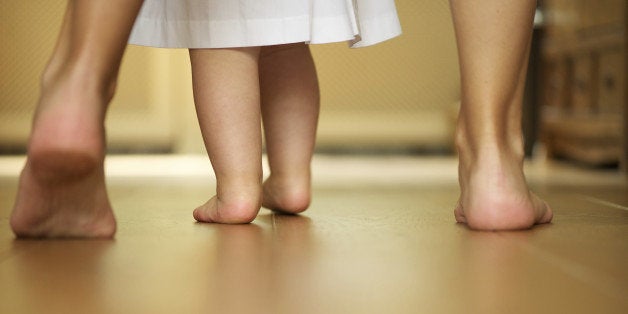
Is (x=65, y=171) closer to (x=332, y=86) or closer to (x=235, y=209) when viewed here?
(x=235, y=209)

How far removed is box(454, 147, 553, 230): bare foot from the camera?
917 millimetres

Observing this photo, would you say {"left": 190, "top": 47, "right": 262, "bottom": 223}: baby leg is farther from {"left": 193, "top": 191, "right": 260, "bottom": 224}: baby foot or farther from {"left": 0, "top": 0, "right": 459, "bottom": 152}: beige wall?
{"left": 0, "top": 0, "right": 459, "bottom": 152}: beige wall

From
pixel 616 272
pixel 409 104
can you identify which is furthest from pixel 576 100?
pixel 616 272

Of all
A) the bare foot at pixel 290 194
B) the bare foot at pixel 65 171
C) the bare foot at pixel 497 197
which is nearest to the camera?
the bare foot at pixel 65 171

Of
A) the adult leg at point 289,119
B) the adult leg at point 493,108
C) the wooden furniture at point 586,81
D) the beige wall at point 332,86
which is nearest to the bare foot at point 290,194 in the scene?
the adult leg at point 289,119

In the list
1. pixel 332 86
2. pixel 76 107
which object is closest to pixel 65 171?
pixel 76 107

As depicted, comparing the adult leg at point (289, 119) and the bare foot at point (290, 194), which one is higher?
the adult leg at point (289, 119)

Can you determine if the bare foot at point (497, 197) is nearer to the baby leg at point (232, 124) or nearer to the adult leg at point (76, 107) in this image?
the baby leg at point (232, 124)

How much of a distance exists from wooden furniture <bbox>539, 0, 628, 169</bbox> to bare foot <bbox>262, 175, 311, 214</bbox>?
1.23 m

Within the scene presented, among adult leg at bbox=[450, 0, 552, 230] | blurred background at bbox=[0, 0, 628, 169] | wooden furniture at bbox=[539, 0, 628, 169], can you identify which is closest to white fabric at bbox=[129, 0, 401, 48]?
adult leg at bbox=[450, 0, 552, 230]

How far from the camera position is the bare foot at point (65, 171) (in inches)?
28.8

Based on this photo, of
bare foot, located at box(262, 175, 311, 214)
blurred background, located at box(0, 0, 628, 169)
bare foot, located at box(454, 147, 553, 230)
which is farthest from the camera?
blurred background, located at box(0, 0, 628, 169)

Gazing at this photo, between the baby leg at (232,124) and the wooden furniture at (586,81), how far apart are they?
135 centimetres

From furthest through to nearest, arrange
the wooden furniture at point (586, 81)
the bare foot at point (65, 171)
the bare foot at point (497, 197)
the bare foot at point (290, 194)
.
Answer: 1. the wooden furniture at point (586, 81)
2. the bare foot at point (290, 194)
3. the bare foot at point (497, 197)
4. the bare foot at point (65, 171)
